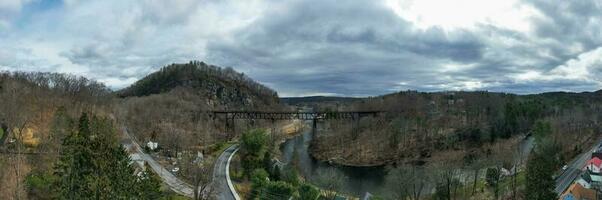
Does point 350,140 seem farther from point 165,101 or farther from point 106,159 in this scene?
point 106,159

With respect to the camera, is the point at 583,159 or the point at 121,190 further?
the point at 583,159

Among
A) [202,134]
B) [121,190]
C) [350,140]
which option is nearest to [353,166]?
[350,140]

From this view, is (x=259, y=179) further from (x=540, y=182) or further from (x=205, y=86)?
(x=205, y=86)

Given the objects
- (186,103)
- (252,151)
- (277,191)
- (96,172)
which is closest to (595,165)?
(252,151)

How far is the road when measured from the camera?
54.6 m

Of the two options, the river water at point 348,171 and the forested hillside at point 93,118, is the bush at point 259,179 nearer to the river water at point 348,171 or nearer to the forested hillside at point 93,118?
the river water at point 348,171

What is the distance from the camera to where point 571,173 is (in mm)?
62219

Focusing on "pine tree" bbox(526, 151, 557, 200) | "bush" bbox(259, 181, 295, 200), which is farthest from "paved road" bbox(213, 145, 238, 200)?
"pine tree" bbox(526, 151, 557, 200)

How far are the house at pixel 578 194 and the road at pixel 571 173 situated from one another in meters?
2.45

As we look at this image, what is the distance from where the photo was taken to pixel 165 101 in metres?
122

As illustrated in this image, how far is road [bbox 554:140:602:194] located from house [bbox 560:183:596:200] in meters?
2.45

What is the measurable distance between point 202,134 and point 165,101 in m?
30.9

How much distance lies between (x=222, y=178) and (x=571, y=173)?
44410 millimetres

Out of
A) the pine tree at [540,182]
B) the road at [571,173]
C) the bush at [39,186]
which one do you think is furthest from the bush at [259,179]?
the road at [571,173]
